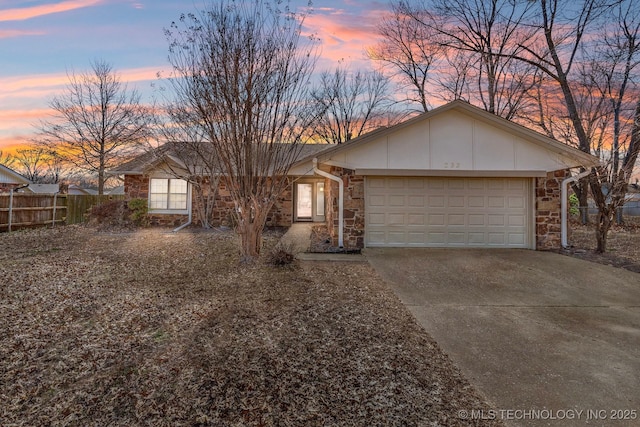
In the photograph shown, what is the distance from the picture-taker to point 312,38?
274 inches

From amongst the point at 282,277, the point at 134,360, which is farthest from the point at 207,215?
the point at 134,360

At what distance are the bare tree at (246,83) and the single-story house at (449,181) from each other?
185cm

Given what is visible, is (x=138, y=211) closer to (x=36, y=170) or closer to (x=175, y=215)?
(x=175, y=215)

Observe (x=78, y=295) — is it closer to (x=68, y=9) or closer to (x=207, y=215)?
(x=68, y=9)

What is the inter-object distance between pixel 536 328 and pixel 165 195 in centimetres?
1427

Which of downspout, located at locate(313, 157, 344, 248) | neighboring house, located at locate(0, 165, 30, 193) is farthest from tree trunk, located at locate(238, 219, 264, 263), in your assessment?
neighboring house, located at locate(0, 165, 30, 193)

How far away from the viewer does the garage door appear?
9.02 m

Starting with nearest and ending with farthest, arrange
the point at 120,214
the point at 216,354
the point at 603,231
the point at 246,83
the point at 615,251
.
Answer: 1. the point at 216,354
2. the point at 246,83
3. the point at 603,231
4. the point at 615,251
5. the point at 120,214

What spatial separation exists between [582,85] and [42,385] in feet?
63.6

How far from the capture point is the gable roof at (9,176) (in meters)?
21.6

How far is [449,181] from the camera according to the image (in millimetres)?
9062

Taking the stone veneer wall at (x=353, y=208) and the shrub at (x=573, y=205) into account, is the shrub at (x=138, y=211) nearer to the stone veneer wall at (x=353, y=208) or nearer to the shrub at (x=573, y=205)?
the stone veneer wall at (x=353, y=208)

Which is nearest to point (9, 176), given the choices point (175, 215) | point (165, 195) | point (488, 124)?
point (165, 195)

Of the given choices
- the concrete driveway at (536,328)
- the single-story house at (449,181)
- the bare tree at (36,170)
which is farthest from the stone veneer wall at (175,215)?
the bare tree at (36,170)
